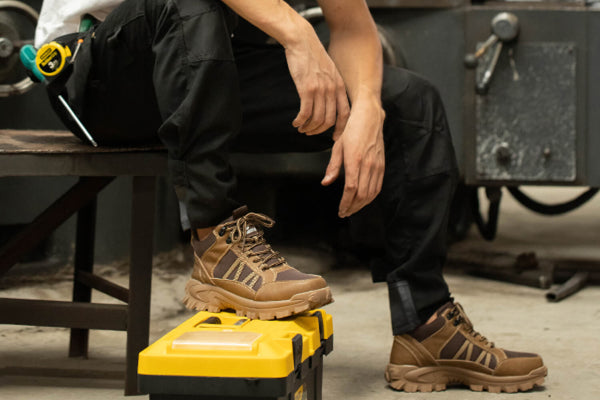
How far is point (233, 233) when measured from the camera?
4.50 ft

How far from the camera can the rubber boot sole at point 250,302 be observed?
1.30 meters

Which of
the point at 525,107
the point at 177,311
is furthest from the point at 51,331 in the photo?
the point at 525,107

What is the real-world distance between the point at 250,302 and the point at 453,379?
1.90 ft

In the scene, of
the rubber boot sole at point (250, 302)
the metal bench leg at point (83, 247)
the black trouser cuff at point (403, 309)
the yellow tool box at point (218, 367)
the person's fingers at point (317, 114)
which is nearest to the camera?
the yellow tool box at point (218, 367)

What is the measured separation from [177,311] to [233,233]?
47.5 inches

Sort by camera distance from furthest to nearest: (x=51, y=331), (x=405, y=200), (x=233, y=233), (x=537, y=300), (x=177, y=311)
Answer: (x=537, y=300), (x=177, y=311), (x=51, y=331), (x=405, y=200), (x=233, y=233)

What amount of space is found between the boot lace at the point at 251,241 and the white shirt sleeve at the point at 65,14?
59 centimetres

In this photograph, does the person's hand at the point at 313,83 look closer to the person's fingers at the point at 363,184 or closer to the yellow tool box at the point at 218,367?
the person's fingers at the point at 363,184

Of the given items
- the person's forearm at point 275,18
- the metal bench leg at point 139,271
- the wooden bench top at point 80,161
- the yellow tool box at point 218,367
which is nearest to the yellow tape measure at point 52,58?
the wooden bench top at point 80,161

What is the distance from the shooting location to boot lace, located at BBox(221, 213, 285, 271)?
1373 millimetres

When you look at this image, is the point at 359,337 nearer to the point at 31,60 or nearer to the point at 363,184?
the point at 363,184

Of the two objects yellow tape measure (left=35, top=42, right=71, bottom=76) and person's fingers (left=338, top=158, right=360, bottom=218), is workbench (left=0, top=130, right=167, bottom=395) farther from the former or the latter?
person's fingers (left=338, top=158, right=360, bottom=218)

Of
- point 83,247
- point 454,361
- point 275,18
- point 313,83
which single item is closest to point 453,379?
point 454,361

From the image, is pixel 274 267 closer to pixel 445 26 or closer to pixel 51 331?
pixel 51 331
